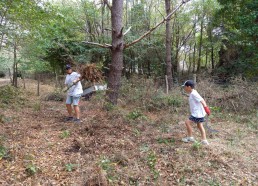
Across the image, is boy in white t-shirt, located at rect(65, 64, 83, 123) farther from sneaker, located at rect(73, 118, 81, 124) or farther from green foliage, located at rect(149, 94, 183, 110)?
green foliage, located at rect(149, 94, 183, 110)

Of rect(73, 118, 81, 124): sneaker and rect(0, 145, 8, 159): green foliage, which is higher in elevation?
rect(73, 118, 81, 124): sneaker

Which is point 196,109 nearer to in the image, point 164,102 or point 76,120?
point 76,120

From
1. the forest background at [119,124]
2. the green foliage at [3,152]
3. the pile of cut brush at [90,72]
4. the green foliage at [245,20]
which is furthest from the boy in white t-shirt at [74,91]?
the green foliage at [245,20]

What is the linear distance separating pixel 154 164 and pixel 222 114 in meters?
4.51

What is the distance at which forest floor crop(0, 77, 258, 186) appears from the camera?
2.75 metres

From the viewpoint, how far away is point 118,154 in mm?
3252

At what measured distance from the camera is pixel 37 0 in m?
6.94

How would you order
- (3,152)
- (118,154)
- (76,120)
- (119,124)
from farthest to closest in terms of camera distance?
1. (76,120)
2. (119,124)
3. (118,154)
4. (3,152)

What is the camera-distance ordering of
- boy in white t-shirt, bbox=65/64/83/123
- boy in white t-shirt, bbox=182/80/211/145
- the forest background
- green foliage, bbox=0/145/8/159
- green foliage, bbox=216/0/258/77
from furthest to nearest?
1. green foliage, bbox=216/0/258/77
2. boy in white t-shirt, bbox=65/64/83/123
3. boy in white t-shirt, bbox=182/80/211/145
4. green foliage, bbox=0/145/8/159
5. the forest background

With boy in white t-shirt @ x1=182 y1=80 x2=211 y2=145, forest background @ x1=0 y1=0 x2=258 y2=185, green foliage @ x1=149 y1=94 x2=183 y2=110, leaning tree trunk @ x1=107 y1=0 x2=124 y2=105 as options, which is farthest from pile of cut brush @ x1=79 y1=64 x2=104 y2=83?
green foliage @ x1=149 y1=94 x2=183 y2=110

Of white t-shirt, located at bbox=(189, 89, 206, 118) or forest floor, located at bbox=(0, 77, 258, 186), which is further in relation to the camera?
white t-shirt, located at bbox=(189, 89, 206, 118)

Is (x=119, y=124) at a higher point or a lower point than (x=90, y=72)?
lower

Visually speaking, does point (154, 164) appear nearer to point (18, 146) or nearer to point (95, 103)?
point (18, 146)

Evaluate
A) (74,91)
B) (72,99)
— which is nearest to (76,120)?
(72,99)
